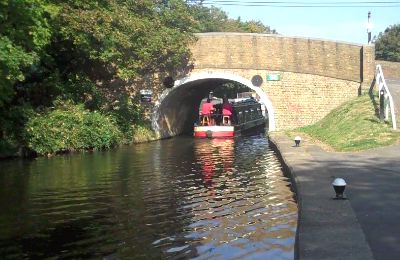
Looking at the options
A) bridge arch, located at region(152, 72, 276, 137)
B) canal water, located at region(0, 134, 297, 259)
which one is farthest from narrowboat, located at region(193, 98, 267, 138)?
canal water, located at region(0, 134, 297, 259)

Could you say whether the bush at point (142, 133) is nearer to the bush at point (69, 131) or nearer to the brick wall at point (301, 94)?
the bush at point (69, 131)

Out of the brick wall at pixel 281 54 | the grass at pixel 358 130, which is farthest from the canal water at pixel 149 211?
the brick wall at pixel 281 54

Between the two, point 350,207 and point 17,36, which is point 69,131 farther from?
point 350,207

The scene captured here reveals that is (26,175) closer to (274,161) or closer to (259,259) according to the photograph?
(274,161)

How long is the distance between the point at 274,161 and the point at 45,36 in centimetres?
908

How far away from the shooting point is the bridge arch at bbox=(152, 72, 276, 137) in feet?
90.0

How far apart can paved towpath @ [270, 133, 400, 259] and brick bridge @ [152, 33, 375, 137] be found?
14094 millimetres

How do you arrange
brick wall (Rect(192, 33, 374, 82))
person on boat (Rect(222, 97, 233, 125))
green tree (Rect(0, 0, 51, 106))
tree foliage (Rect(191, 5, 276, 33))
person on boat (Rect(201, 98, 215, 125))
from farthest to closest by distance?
tree foliage (Rect(191, 5, 276, 33)) → person on boat (Rect(222, 97, 233, 125)) → person on boat (Rect(201, 98, 215, 125)) → brick wall (Rect(192, 33, 374, 82)) → green tree (Rect(0, 0, 51, 106))

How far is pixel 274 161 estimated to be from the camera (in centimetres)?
1574

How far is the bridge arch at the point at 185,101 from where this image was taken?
27.4m

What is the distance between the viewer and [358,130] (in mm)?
16844

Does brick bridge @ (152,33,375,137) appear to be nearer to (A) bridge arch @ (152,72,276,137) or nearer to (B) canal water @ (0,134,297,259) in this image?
(A) bridge arch @ (152,72,276,137)

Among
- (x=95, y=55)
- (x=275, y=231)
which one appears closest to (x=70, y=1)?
(x=95, y=55)

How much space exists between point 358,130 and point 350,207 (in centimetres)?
1028
